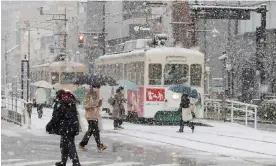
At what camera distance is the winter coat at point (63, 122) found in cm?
1147

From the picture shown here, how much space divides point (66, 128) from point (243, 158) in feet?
14.5

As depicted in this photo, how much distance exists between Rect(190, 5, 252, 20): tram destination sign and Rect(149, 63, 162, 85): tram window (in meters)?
7.14

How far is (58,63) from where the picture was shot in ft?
135

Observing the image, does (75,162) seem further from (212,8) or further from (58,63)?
(58,63)

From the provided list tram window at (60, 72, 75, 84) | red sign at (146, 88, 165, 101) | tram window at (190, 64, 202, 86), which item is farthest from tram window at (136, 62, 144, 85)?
tram window at (60, 72, 75, 84)

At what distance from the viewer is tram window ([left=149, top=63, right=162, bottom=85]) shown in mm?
26391

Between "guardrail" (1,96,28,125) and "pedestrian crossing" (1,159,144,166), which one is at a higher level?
"guardrail" (1,96,28,125)

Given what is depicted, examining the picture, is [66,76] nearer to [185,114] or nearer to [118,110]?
[118,110]

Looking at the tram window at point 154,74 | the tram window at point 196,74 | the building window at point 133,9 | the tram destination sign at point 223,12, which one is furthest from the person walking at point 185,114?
the building window at point 133,9

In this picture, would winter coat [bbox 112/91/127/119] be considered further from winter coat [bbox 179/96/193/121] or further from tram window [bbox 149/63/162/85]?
tram window [bbox 149/63/162/85]

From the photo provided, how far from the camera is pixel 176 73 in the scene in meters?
26.8

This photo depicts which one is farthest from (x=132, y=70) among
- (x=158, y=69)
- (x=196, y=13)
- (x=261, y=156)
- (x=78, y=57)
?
(x=78, y=57)

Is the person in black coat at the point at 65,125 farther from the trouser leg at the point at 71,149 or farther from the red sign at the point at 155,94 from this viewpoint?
the red sign at the point at 155,94

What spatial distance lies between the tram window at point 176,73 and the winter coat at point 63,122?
15108mm
